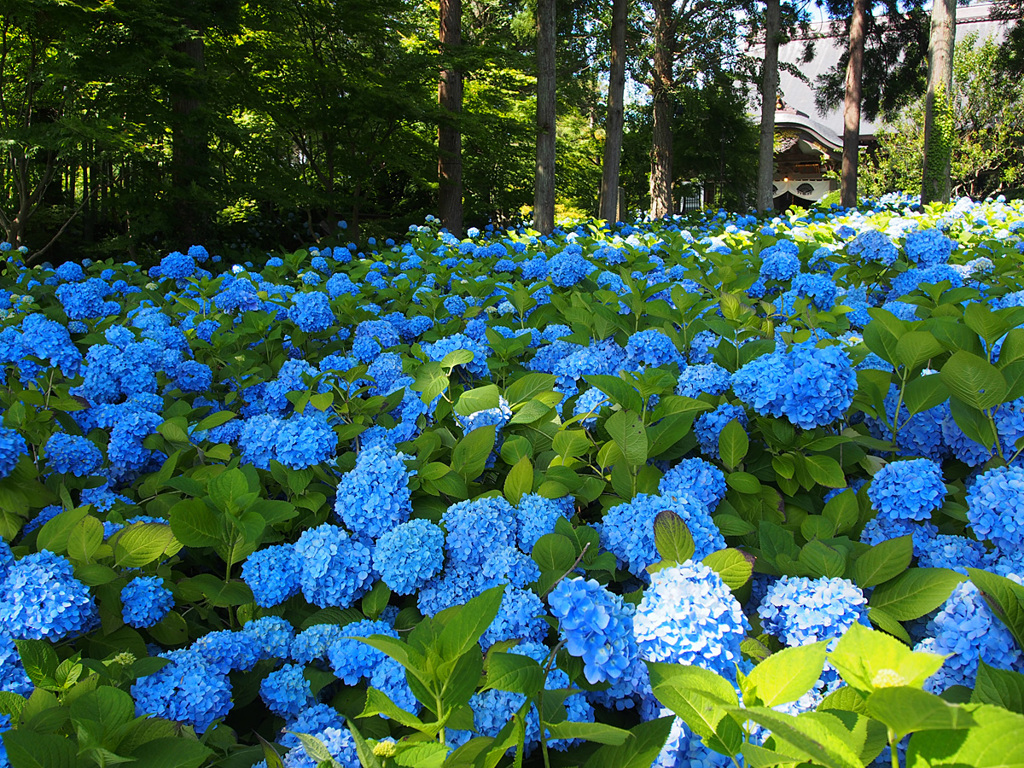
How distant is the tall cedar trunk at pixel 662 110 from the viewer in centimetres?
1670

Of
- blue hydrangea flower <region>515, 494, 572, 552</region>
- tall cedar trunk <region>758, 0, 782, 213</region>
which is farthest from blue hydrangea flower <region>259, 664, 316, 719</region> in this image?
Answer: tall cedar trunk <region>758, 0, 782, 213</region>

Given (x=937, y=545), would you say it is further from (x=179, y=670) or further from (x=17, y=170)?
(x=17, y=170)

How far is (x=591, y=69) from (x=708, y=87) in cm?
461

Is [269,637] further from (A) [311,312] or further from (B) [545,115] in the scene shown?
(B) [545,115]

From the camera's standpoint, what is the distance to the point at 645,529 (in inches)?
53.6

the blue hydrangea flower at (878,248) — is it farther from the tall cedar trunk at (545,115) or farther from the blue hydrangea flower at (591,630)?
the tall cedar trunk at (545,115)

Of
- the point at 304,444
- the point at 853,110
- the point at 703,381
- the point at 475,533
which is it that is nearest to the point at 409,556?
the point at 475,533

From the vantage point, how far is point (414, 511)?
1548 millimetres

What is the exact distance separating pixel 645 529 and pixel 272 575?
736mm

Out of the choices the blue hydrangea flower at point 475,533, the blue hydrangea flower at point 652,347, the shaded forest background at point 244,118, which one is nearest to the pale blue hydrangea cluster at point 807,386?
the blue hydrangea flower at point 652,347

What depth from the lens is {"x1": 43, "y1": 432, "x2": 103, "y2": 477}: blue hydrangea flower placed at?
5.91 ft

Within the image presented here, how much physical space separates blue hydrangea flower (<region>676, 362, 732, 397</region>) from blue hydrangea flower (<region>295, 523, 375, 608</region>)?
3.00 feet

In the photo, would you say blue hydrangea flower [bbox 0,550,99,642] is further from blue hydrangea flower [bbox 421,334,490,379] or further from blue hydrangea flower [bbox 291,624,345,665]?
blue hydrangea flower [bbox 421,334,490,379]

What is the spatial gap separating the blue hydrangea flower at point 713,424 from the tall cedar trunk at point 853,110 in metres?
16.8
